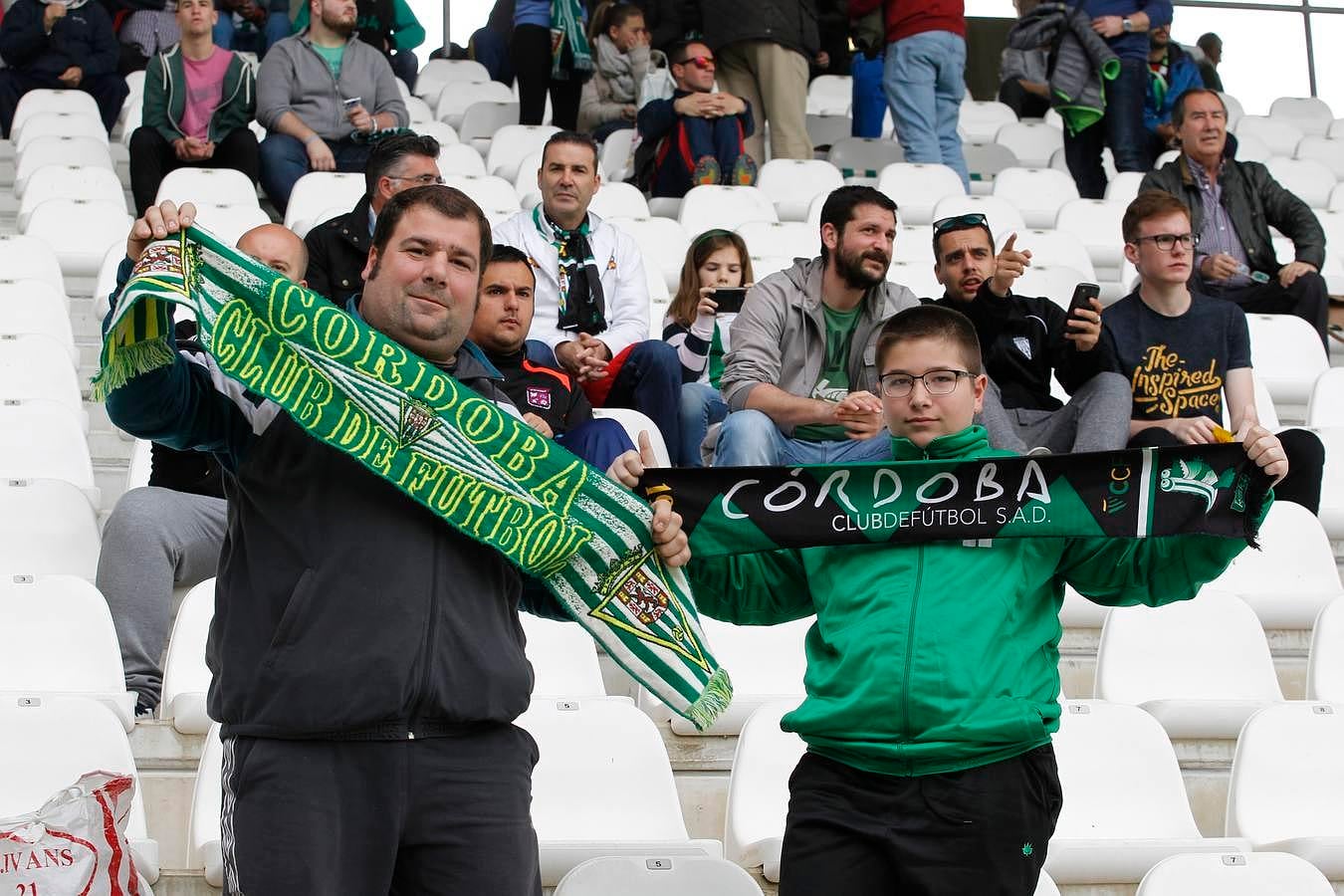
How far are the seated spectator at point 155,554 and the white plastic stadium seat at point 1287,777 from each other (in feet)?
7.63

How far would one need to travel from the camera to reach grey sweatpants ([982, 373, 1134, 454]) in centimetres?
474

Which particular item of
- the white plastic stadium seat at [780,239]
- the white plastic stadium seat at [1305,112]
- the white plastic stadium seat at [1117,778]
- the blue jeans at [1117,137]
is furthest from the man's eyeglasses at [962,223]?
the white plastic stadium seat at [1305,112]

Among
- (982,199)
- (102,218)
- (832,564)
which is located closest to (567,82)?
(982,199)

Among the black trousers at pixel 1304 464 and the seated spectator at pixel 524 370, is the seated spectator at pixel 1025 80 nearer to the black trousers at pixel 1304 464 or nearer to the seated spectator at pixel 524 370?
the black trousers at pixel 1304 464

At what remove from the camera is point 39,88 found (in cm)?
845

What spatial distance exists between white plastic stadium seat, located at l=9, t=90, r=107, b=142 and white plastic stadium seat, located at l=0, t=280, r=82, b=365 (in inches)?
102

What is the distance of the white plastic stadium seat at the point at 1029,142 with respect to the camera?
9.85 m

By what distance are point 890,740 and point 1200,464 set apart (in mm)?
710

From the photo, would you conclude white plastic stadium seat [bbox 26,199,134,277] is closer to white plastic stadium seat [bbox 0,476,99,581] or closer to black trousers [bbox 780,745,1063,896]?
white plastic stadium seat [bbox 0,476,99,581]

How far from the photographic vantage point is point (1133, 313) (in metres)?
5.18

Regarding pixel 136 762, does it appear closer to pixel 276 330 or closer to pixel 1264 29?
pixel 276 330

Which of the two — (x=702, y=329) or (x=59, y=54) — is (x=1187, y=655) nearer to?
(x=702, y=329)

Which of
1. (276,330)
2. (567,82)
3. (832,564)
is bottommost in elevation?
(832,564)

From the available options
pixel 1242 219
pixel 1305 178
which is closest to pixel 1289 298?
pixel 1242 219
